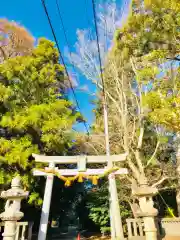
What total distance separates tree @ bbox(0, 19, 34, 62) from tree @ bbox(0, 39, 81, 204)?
2.73 metres

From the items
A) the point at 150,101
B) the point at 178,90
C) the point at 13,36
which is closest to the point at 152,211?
the point at 150,101

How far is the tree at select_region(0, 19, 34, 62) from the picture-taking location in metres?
13.5

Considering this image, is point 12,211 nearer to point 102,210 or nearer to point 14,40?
point 102,210

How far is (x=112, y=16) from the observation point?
11.9 meters

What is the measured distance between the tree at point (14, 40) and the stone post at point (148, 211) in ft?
36.1

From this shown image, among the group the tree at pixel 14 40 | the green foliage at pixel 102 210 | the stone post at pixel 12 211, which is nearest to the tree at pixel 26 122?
the stone post at pixel 12 211

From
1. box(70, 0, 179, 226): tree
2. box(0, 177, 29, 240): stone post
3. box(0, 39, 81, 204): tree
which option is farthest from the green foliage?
box(0, 177, 29, 240): stone post

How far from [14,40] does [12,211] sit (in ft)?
36.6

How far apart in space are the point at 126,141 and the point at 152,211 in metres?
5.04

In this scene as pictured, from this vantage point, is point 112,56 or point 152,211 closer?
point 152,211

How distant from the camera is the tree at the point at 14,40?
1347cm

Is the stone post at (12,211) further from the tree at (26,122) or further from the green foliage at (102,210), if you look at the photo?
the green foliage at (102,210)

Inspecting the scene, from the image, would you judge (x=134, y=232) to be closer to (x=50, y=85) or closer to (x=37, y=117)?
(x=37, y=117)

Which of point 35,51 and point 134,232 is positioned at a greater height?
point 35,51
